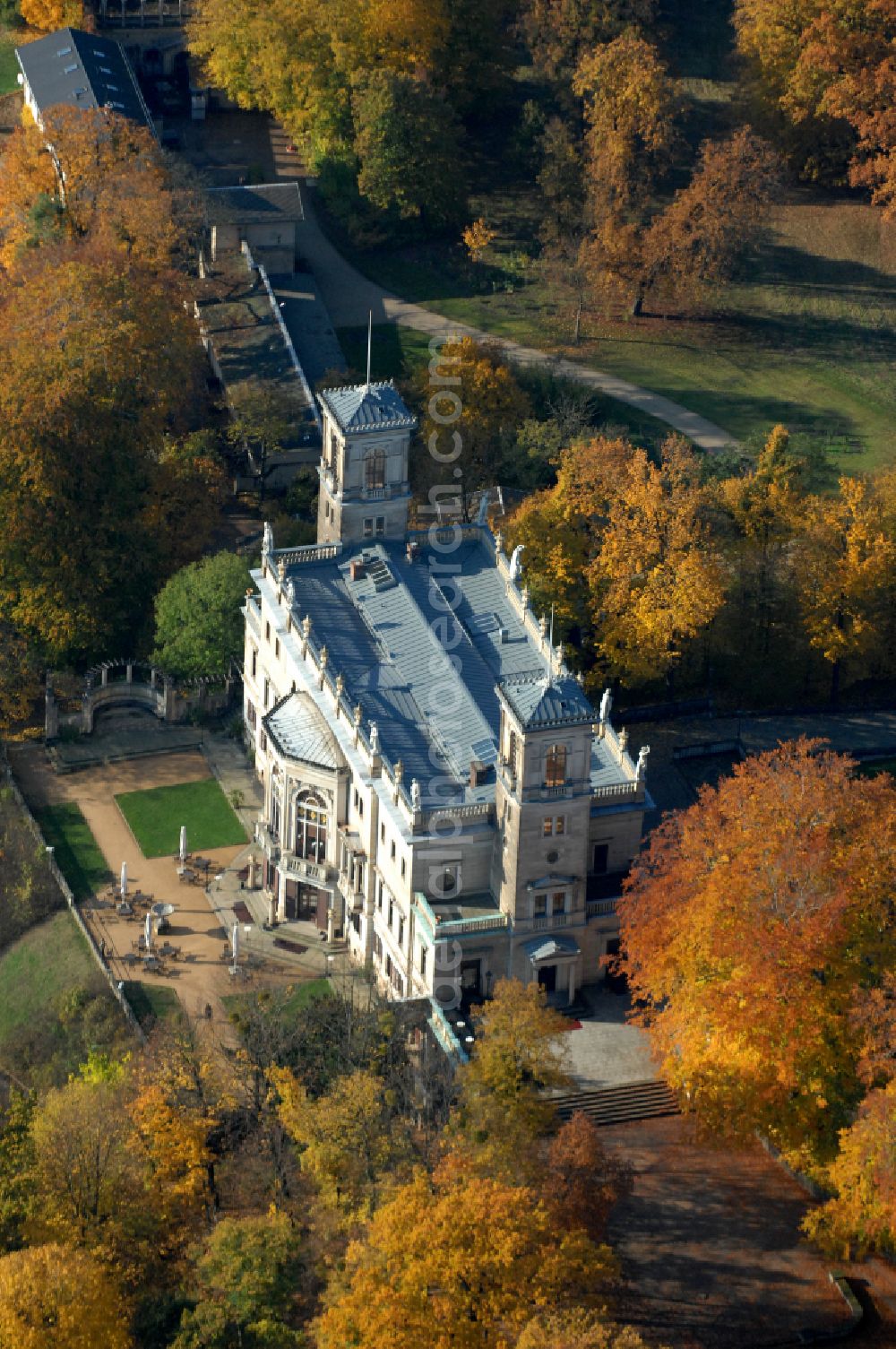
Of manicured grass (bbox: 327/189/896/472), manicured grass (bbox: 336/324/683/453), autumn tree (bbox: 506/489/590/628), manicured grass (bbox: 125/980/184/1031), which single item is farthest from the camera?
manicured grass (bbox: 327/189/896/472)

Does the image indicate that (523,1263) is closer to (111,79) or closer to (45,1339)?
(45,1339)

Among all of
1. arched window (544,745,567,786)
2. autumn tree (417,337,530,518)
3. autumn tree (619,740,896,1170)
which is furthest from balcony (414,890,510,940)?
autumn tree (417,337,530,518)

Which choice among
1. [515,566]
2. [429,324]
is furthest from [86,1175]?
[429,324]

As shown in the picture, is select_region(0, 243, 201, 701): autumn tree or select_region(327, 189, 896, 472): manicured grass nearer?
select_region(0, 243, 201, 701): autumn tree

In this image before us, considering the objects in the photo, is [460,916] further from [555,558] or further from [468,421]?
[468,421]

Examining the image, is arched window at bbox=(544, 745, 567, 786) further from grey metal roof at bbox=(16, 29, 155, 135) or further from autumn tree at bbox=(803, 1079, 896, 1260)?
grey metal roof at bbox=(16, 29, 155, 135)

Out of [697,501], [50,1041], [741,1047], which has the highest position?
[697,501]

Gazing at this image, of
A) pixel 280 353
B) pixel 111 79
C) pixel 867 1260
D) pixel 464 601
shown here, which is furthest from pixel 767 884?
pixel 111 79
